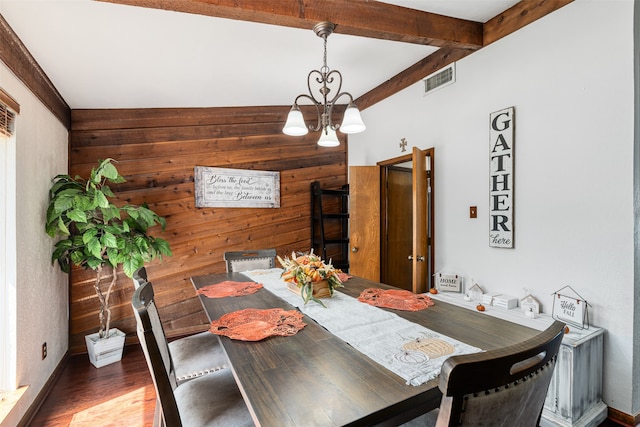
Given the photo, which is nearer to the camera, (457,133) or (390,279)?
(457,133)

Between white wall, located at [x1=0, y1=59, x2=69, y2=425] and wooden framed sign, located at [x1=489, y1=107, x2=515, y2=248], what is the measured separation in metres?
3.46

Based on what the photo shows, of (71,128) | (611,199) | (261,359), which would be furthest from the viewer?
(71,128)

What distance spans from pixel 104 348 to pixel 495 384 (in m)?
3.51

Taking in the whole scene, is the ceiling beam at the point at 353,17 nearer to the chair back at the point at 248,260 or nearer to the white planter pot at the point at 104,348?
the chair back at the point at 248,260

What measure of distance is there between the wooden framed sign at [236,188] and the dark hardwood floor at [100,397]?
1819mm

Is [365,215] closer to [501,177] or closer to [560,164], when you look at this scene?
[501,177]

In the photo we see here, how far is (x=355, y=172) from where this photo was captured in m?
4.07

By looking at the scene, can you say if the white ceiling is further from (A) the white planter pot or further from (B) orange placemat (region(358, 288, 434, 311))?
(A) the white planter pot

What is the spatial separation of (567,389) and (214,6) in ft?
10.0

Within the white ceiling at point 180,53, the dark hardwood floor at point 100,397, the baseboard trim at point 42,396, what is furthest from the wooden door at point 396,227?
the baseboard trim at point 42,396

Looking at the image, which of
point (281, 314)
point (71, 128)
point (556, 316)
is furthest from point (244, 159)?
point (556, 316)

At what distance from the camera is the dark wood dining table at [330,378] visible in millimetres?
906

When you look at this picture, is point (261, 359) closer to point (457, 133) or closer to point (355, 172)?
point (457, 133)

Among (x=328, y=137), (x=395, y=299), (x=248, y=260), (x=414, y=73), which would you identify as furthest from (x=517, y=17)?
(x=248, y=260)
